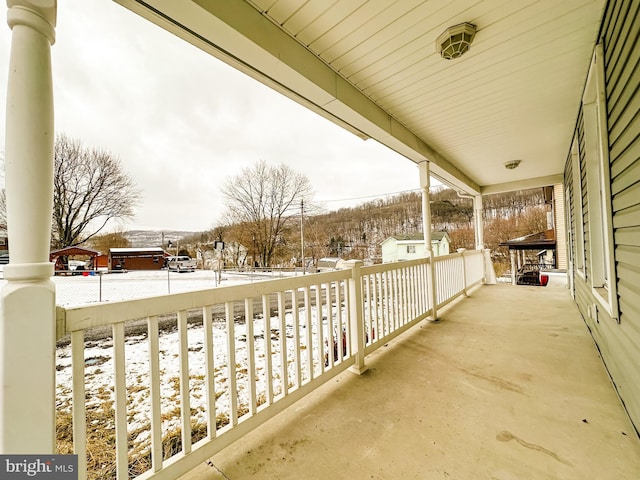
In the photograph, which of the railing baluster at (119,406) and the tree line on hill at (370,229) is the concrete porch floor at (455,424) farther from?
the tree line on hill at (370,229)

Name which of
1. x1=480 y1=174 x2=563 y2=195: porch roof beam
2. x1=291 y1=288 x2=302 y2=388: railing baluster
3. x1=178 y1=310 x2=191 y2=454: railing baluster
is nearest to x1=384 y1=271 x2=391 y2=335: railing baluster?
x1=291 y1=288 x2=302 y2=388: railing baluster

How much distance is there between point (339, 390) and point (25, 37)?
239 centimetres

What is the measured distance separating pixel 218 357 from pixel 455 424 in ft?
8.96

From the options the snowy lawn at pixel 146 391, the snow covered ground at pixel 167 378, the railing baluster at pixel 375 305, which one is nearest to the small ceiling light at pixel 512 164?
the railing baluster at pixel 375 305

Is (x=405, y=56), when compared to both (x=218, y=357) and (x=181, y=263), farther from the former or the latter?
(x=181, y=263)

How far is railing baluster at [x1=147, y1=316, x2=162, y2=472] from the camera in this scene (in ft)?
3.60

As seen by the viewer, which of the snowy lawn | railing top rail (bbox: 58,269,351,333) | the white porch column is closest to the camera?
the white porch column

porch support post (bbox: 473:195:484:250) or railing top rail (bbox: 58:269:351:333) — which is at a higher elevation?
porch support post (bbox: 473:195:484:250)

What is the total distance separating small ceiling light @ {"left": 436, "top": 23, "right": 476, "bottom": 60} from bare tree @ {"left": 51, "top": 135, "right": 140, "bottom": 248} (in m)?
3.68

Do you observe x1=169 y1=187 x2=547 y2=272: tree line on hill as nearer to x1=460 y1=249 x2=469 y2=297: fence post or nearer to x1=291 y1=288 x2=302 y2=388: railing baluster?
x1=460 y1=249 x2=469 y2=297: fence post

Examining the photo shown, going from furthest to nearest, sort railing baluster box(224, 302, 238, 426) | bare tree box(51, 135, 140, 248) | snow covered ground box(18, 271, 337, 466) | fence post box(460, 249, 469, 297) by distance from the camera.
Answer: fence post box(460, 249, 469, 297) → bare tree box(51, 135, 140, 248) → snow covered ground box(18, 271, 337, 466) → railing baluster box(224, 302, 238, 426)

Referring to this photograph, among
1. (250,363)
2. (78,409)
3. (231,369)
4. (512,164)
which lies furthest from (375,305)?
(512,164)

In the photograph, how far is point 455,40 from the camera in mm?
1823

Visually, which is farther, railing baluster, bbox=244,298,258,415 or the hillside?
the hillside
